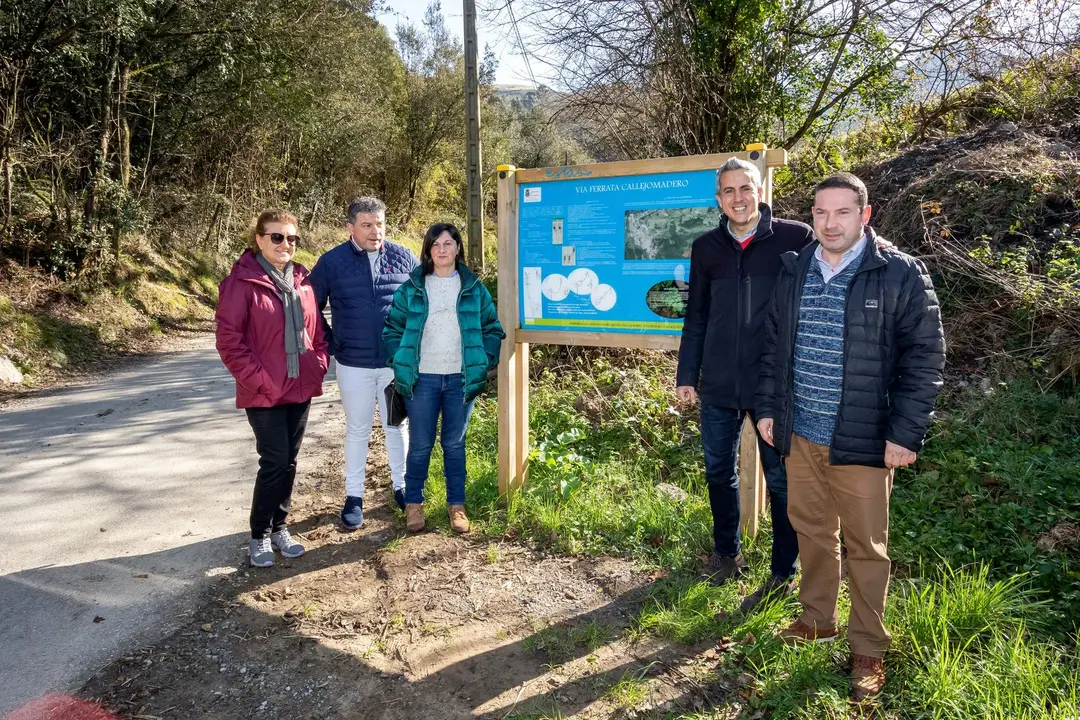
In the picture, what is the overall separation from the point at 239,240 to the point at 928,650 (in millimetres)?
18748

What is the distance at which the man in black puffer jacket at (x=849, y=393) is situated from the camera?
2455 millimetres

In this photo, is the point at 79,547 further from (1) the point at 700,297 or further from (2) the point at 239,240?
(2) the point at 239,240

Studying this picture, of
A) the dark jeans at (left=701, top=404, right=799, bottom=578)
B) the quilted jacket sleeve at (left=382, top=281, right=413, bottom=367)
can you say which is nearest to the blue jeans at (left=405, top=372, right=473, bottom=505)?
the quilted jacket sleeve at (left=382, top=281, right=413, bottom=367)

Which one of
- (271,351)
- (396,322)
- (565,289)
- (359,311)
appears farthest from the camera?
(565,289)

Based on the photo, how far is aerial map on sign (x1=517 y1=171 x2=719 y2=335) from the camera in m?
3.84

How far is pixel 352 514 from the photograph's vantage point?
14.0ft

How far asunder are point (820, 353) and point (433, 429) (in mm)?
2394

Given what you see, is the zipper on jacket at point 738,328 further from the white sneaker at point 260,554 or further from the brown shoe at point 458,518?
the white sneaker at point 260,554

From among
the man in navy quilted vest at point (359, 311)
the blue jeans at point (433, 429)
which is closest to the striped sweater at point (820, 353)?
the blue jeans at point (433, 429)

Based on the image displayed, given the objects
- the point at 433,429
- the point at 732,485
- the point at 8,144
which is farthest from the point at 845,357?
the point at 8,144

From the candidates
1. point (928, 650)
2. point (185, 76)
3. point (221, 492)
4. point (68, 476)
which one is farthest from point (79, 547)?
point (185, 76)

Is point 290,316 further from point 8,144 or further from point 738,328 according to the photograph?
point 8,144

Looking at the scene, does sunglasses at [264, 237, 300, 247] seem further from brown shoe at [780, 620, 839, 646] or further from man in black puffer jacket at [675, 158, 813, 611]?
brown shoe at [780, 620, 839, 646]

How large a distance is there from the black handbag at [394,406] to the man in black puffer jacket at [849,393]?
2.27 meters
